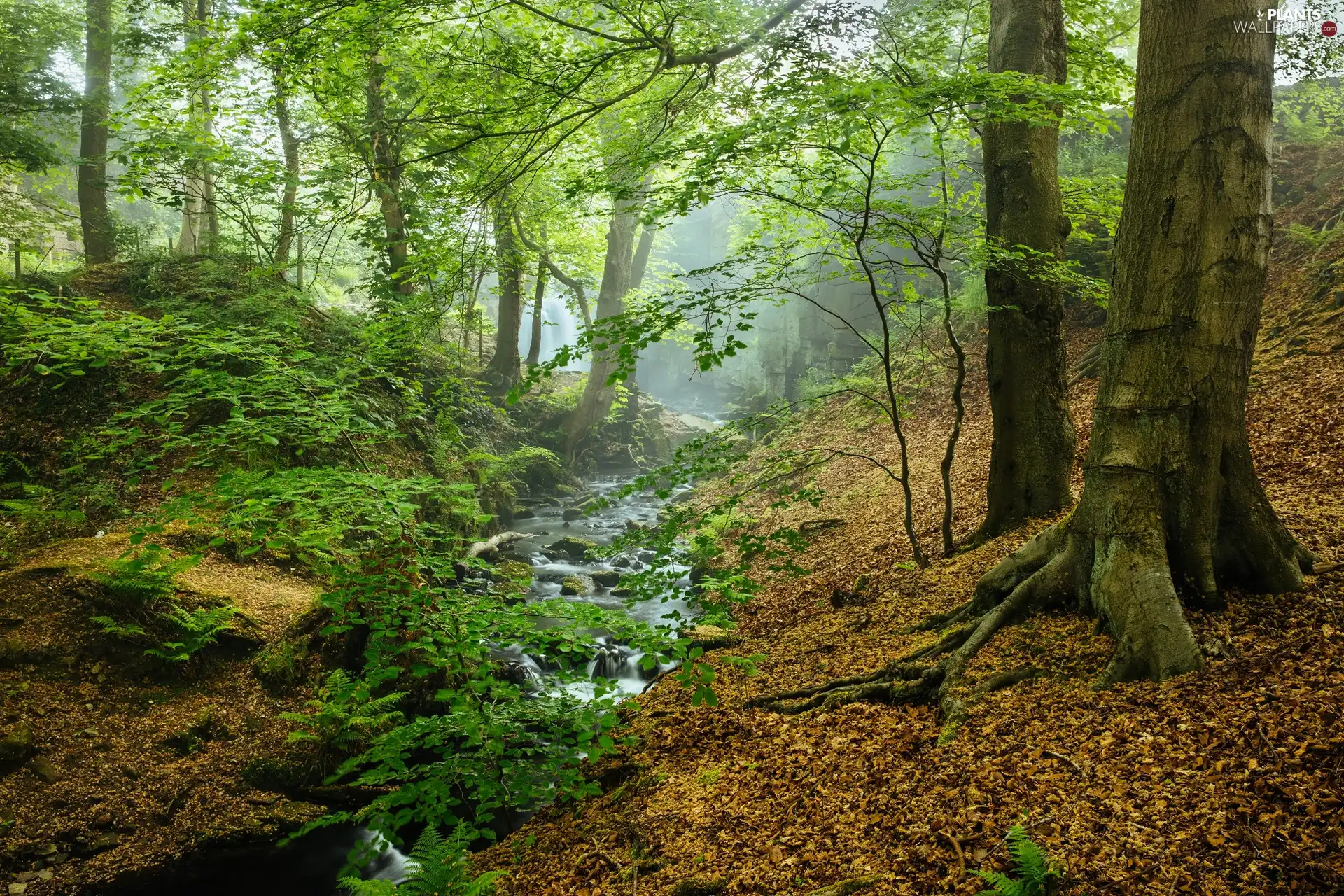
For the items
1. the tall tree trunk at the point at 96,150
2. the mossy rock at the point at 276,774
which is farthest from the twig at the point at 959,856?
the tall tree trunk at the point at 96,150

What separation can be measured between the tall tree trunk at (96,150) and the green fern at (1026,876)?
16.1 m

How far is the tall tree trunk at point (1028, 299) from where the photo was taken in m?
5.93

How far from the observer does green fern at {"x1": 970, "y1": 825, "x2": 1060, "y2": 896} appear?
216 centimetres

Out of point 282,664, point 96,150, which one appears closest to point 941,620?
point 282,664

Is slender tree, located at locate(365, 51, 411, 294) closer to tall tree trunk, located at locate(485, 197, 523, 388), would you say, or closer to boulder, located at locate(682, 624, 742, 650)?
boulder, located at locate(682, 624, 742, 650)

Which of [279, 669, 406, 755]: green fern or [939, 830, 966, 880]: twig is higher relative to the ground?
[939, 830, 966, 880]: twig

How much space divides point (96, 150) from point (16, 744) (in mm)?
13016

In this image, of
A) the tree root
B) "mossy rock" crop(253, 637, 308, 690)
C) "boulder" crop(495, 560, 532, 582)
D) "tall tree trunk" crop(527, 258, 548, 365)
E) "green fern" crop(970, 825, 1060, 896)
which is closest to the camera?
"green fern" crop(970, 825, 1060, 896)

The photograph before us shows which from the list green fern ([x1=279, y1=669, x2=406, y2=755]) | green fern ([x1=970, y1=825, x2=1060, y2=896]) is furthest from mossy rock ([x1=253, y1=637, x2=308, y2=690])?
green fern ([x1=970, y1=825, x2=1060, y2=896])

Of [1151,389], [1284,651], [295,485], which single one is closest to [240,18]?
[295,485]

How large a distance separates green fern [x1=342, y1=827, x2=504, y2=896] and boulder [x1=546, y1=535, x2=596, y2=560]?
29.0 feet

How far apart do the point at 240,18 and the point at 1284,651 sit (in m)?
7.88

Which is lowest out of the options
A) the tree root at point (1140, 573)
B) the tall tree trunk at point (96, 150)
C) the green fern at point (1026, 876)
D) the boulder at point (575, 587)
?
the boulder at point (575, 587)

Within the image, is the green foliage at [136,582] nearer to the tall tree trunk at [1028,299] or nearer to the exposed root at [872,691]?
the exposed root at [872,691]
